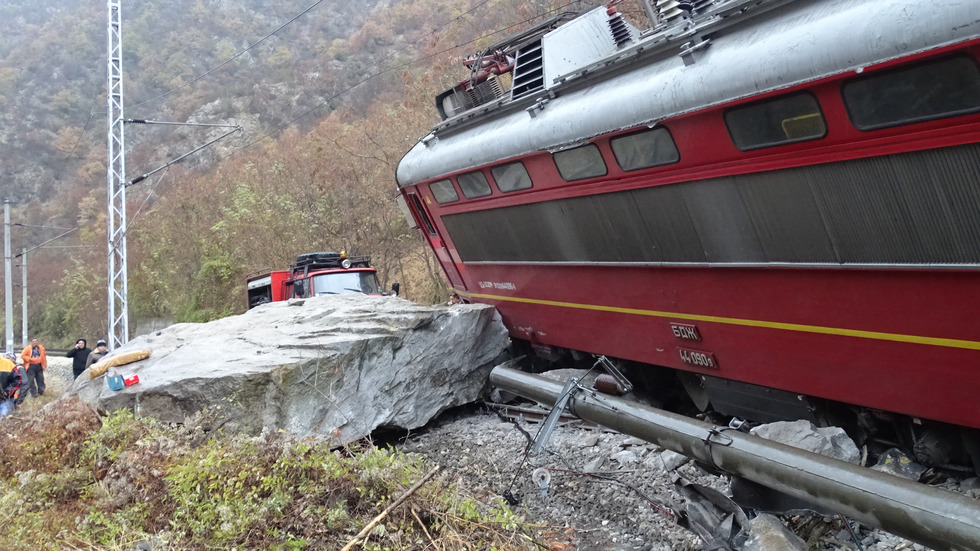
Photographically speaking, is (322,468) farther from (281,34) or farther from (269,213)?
(281,34)

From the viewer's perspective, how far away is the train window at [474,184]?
7.87 meters

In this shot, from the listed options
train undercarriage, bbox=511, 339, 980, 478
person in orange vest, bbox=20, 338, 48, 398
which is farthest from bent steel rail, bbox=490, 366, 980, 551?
person in orange vest, bbox=20, 338, 48, 398

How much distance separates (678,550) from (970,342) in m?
2.23

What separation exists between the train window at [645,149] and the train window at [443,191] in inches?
123

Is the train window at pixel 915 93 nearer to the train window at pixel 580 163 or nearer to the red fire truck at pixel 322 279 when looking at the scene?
the train window at pixel 580 163

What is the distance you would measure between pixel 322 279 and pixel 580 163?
7845 millimetres

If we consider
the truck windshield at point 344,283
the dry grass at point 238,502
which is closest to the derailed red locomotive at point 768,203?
the dry grass at point 238,502

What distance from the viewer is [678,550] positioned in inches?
183

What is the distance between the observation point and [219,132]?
2090 inches

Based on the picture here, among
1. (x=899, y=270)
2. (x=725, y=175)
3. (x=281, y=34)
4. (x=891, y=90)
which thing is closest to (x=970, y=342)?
(x=899, y=270)

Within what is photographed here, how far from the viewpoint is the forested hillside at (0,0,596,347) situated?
2195cm

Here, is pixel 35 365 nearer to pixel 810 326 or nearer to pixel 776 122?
pixel 810 326

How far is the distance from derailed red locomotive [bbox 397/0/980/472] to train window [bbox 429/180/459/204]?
26.6 inches

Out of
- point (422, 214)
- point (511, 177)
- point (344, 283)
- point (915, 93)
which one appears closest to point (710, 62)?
point (915, 93)
